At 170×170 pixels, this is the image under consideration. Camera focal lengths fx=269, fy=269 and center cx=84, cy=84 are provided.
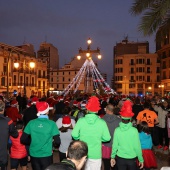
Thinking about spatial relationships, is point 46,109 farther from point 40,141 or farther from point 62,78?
point 62,78

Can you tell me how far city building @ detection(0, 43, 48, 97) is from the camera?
56.7 metres

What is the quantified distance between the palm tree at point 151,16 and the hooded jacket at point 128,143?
5.42 meters

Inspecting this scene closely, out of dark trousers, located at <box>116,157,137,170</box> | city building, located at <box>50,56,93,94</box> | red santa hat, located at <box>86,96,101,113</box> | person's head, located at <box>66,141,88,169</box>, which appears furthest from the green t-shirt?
city building, located at <box>50,56,93,94</box>

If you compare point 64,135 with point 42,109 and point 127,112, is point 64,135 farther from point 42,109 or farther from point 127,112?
point 127,112

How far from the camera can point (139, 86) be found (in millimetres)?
75562

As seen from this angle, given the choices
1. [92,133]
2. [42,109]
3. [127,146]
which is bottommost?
[127,146]

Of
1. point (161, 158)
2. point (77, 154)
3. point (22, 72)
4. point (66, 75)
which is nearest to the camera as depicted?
point (77, 154)

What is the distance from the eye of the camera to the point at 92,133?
5352 millimetres

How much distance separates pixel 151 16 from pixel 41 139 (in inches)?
264

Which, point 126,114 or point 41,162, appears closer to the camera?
point 41,162

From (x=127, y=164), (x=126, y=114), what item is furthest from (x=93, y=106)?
(x=127, y=164)

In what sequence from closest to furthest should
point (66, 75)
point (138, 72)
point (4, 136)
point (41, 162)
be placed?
point (4, 136) < point (41, 162) < point (138, 72) < point (66, 75)

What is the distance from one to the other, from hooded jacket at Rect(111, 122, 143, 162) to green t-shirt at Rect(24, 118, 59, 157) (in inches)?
52.2

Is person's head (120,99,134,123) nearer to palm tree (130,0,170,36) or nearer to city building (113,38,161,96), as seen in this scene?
palm tree (130,0,170,36)
